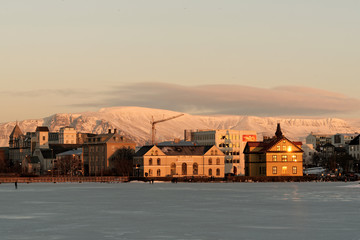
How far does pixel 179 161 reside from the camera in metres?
191

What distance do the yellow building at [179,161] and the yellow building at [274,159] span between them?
11900 millimetres

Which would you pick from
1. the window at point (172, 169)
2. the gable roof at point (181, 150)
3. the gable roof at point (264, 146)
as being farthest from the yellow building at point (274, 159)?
the window at point (172, 169)

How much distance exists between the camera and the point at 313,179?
591 ft

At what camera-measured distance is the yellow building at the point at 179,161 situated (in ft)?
614

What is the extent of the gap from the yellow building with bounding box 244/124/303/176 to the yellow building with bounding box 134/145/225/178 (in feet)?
39.0

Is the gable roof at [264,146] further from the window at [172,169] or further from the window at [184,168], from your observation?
the window at [172,169]
